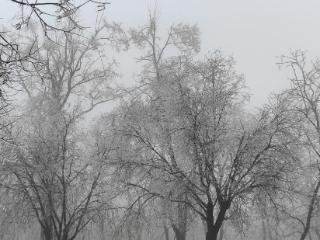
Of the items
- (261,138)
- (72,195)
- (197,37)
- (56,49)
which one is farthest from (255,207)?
(56,49)

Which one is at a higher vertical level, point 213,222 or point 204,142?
point 204,142

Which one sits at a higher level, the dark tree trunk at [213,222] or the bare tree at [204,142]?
the bare tree at [204,142]

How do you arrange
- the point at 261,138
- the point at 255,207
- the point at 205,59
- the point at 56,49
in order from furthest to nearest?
1. the point at 56,49
2. the point at 205,59
3. the point at 255,207
4. the point at 261,138

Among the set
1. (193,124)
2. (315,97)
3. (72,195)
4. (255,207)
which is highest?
(315,97)

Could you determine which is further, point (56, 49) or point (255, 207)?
point (56, 49)

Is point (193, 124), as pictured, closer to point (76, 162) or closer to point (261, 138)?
point (261, 138)

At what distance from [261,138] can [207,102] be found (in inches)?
75.8

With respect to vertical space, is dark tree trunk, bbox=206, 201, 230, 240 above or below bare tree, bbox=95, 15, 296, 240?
below

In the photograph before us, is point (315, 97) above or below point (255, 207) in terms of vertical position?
above

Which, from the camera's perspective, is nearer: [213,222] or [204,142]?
[204,142]

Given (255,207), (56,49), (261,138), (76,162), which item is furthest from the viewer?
(56,49)

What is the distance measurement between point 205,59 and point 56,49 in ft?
31.3

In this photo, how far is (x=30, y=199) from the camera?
14.4 m

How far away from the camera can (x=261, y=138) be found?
12711 mm
